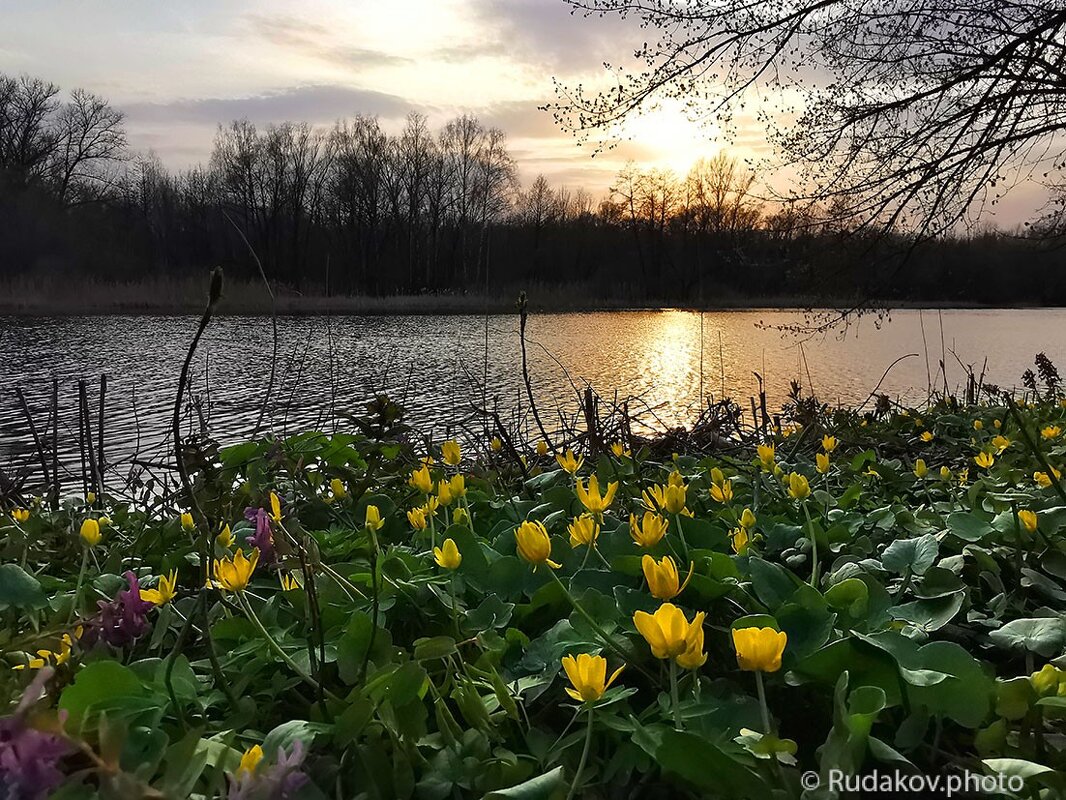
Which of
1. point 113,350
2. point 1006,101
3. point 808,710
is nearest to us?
point 808,710

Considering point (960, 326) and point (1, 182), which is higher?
point (1, 182)

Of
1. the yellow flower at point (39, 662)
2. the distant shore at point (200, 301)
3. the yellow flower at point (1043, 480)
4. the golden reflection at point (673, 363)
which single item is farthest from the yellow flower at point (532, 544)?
the distant shore at point (200, 301)

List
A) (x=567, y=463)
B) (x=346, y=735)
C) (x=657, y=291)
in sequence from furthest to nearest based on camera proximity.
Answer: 1. (x=657, y=291)
2. (x=567, y=463)
3. (x=346, y=735)

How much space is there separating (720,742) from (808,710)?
0.44 ft

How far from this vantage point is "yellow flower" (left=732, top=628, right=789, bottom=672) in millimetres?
504

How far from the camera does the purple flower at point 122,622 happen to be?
0.76m

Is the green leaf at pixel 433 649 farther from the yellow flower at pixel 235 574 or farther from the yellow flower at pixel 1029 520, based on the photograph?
the yellow flower at pixel 1029 520

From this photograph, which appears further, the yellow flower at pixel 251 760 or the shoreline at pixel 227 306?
the shoreline at pixel 227 306

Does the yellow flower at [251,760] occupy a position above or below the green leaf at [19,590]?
above

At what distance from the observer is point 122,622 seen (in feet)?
2.50

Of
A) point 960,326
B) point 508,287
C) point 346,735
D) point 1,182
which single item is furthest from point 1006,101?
point 1,182

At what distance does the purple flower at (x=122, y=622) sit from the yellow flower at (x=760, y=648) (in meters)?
0.63

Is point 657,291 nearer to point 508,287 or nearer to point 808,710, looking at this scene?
point 508,287

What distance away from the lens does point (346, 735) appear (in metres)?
0.54
